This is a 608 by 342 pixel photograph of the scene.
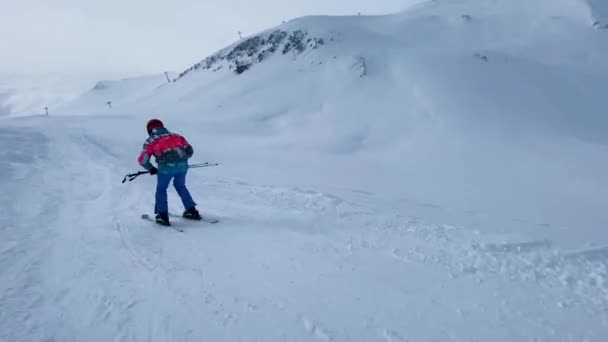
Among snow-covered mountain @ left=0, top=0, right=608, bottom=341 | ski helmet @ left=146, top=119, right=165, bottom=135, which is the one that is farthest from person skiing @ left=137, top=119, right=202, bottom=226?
snow-covered mountain @ left=0, top=0, right=608, bottom=341

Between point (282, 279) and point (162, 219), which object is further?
point (162, 219)

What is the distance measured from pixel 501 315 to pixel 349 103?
1708 cm

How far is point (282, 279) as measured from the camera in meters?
4.61

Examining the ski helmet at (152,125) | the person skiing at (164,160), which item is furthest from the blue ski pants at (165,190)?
the ski helmet at (152,125)

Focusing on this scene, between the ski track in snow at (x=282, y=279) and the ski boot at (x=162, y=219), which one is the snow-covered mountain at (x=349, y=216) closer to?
the ski track in snow at (x=282, y=279)

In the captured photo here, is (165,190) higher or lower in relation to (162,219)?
higher

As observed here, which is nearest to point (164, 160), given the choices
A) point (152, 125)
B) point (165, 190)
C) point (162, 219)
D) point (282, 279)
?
point (165, 190)

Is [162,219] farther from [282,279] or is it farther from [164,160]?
[282,279]

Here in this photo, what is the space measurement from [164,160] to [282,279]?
328 cm

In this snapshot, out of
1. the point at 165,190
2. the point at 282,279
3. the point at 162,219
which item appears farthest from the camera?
the point at 165,190

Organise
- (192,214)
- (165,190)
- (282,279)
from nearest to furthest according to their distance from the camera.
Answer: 1. (282,279)
2. (165,190)
3. (192,214)

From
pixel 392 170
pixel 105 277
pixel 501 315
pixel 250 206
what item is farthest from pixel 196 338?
pixel 392 170

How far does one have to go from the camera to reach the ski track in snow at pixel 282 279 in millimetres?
3705

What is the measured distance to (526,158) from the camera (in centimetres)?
1368
